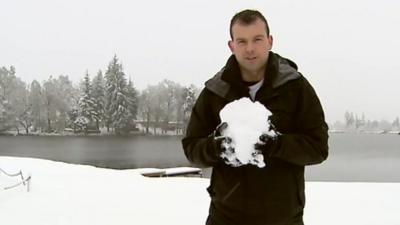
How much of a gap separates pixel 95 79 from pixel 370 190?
52.1 m

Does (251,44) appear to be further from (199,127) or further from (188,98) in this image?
(188,98)

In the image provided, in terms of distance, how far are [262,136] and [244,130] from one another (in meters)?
0.08

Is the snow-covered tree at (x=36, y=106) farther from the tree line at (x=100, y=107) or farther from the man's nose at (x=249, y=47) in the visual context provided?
the man's nose at (x=249, y=47)

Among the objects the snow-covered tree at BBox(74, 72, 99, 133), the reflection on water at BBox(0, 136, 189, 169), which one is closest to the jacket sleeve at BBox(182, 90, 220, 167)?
the reflection on water at BBox(0, 136, 189, 169)

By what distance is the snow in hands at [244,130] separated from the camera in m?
1.74

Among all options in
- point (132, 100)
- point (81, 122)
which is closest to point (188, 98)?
point (132, 100)

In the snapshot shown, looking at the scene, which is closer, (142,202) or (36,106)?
(142,202)

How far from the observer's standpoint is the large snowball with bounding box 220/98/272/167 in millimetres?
1737

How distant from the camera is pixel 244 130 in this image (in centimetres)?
177

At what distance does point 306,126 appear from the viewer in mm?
1771

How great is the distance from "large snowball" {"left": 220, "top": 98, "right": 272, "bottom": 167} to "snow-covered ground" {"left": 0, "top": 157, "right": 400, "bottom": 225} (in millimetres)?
3690

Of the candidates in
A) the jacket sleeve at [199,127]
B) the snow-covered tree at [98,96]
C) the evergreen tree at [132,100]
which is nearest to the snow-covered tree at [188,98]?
the evergreen tree at [132,100]

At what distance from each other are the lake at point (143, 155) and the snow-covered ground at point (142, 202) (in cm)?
1680

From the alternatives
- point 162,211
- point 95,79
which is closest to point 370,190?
point 162,211
